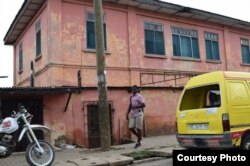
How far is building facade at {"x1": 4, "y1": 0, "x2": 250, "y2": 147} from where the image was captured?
14008 mm

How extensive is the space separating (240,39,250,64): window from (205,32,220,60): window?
8.26 feet

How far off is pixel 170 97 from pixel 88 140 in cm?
511

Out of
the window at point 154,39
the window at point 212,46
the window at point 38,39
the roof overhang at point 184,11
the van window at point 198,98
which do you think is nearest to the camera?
the van window at point 198,98

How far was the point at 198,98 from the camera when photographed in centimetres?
970

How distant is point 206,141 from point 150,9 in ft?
34.0

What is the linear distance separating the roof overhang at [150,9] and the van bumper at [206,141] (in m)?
9.06

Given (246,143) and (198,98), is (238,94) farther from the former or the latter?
(198,98)

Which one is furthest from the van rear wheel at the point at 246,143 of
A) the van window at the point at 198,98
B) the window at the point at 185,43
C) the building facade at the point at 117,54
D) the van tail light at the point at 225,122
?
the window at the point at 185,43

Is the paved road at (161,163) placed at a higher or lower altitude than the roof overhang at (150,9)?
lower

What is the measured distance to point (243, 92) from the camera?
846cm

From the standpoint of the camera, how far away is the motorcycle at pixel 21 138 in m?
8.41

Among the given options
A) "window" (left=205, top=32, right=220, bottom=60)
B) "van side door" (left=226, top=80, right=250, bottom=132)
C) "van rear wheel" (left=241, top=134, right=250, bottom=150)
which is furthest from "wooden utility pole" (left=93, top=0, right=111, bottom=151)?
"window" (left=205, top=32, right=220, bottom=60)

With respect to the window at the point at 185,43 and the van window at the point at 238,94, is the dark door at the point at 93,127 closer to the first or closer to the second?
the window at the point at 185,43

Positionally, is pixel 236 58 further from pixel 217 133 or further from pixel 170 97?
pixel 217 133
